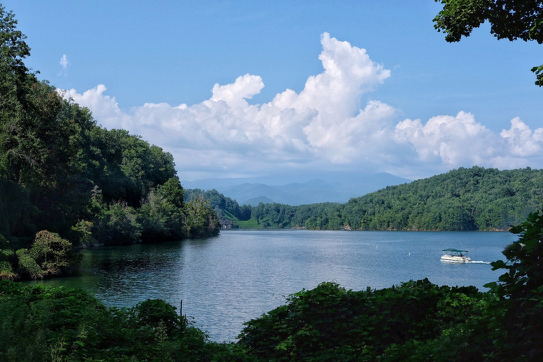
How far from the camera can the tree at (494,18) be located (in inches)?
528

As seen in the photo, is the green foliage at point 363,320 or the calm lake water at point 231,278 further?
the calm lake water at point 231,278

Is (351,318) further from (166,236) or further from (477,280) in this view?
(166,236)

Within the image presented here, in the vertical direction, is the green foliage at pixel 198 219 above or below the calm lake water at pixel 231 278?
above

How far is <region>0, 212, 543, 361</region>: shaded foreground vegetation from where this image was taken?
858 cm

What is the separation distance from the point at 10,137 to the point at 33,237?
353 inches

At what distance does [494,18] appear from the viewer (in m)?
13.9

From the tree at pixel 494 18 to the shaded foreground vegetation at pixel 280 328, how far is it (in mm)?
7392

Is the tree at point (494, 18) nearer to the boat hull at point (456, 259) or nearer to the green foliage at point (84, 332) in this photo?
the green foliage at point (84, 332)

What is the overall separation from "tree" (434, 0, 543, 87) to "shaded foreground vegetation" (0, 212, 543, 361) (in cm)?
739

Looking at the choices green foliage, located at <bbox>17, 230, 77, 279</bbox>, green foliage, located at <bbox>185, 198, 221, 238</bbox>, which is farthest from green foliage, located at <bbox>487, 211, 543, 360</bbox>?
green foliage, located at <bbox>185, 198, 221, 238</bbox>

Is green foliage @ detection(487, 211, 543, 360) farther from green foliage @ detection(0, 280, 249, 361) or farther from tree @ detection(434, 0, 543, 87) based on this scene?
tree @ detection(434, 0, 543, 87)

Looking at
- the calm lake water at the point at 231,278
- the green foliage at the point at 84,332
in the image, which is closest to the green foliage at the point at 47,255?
the calm lake water at the point at 231,278

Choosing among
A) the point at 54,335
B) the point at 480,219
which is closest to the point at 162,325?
the point at 54,335

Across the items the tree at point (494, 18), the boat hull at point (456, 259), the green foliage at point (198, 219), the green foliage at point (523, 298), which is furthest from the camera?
the green foliage at point (198, 219)
